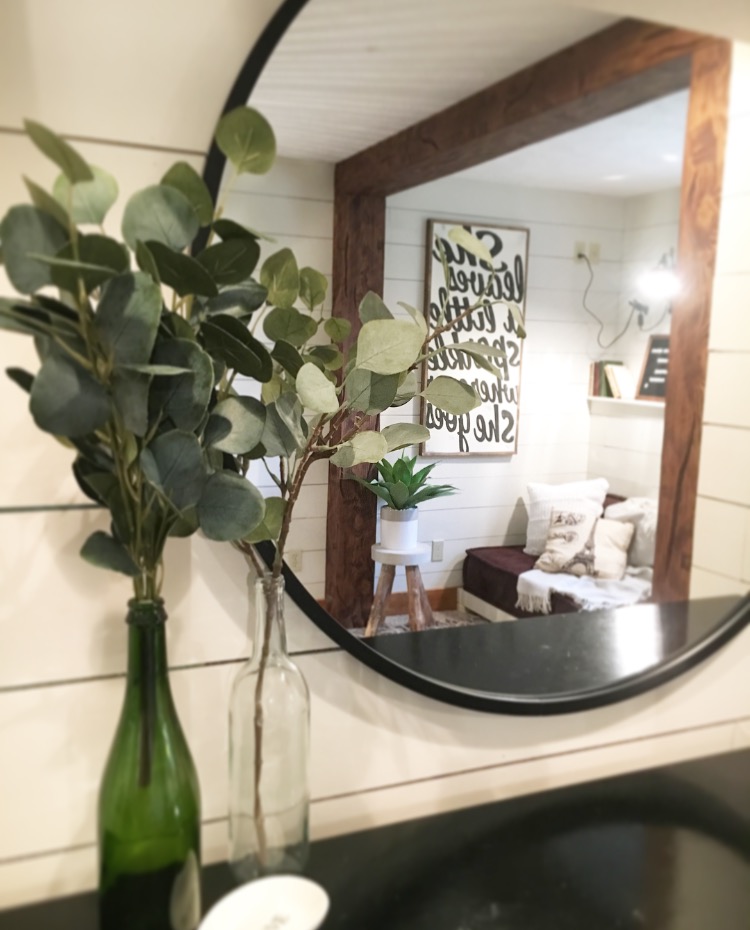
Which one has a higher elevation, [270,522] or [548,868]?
[270,522]

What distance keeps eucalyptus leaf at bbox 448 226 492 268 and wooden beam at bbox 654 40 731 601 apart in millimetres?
398

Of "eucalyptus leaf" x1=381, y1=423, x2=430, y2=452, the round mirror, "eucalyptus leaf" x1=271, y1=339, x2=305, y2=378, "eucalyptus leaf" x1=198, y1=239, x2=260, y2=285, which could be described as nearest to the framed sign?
the round mirror

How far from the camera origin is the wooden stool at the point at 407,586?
0.93 m

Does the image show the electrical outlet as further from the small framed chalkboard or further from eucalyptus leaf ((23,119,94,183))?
the small framed chalkboard

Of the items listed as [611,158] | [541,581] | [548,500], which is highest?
[611,158]

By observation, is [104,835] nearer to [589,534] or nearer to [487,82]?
[589,534]

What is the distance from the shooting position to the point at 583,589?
3.73 feet

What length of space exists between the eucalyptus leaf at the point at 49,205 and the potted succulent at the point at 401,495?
45 centimetres

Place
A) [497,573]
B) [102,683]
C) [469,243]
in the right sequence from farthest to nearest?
[497,573]
[469,243]
[102,683]

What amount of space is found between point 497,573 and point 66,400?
64 centimetres

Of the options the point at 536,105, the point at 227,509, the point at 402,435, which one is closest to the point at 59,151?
the point at 227,509

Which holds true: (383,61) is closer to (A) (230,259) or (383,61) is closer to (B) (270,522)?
(A) (230,259)

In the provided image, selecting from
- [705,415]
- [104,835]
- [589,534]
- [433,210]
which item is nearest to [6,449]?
[104,835]

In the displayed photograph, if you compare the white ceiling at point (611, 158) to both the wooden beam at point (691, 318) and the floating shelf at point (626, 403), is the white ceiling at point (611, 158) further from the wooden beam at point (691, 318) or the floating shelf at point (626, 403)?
the floating shelf at point (626, 403)
